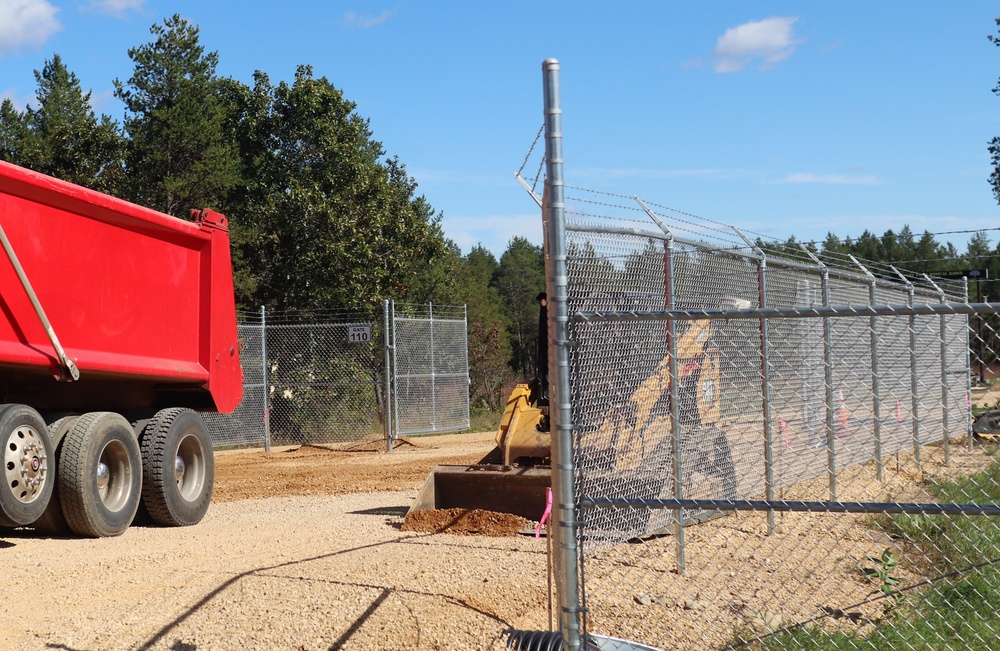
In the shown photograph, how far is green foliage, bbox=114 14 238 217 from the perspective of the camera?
951 inches

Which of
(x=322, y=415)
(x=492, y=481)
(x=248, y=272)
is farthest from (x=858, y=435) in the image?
(x=248, y=272)

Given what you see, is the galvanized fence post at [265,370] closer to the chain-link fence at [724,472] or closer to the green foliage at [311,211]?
the green foliage at [311,211]

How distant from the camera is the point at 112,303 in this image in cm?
873

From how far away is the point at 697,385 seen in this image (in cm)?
694

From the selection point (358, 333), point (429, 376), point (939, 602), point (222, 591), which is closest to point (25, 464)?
point (222, 591)

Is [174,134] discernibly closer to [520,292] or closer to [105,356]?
[105,356]

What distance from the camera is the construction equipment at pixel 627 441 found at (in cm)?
612

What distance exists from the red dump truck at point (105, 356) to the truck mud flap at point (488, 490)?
2.50m

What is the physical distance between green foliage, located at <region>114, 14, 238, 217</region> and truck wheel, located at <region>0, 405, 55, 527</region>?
16742 mm

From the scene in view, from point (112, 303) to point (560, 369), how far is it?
5738mm

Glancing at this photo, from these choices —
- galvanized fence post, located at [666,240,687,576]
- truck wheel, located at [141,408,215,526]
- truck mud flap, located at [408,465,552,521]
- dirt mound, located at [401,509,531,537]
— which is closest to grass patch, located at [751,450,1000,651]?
galvanized fence post, located at [666,240,687,576]

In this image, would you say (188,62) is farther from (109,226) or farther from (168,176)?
(109,226)

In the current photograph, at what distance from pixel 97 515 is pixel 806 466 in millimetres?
5725

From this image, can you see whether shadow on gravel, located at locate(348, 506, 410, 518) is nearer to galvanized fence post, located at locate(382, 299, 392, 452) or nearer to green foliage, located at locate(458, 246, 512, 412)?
galvanized fence post, located at locate(382, 299, 392, 452)
